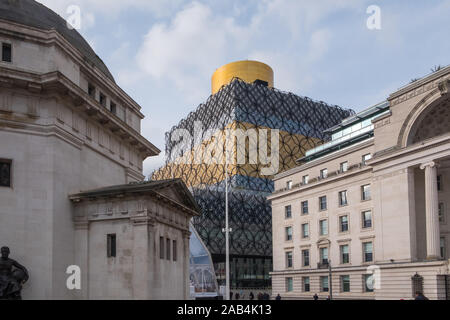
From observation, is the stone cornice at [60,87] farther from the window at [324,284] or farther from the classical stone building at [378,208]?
the window at [324,284]

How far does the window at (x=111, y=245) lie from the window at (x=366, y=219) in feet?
145

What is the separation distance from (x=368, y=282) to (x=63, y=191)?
154 feet

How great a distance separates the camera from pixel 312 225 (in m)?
76.8

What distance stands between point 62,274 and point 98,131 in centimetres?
934

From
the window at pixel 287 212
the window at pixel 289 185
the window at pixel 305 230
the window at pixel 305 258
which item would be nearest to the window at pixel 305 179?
the window at pixel 289 185

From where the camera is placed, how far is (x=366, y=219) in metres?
68.2

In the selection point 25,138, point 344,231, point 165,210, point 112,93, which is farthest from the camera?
point 344,231

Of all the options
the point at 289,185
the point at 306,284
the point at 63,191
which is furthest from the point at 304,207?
the point at 63,191

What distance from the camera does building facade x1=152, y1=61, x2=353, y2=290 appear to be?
110m

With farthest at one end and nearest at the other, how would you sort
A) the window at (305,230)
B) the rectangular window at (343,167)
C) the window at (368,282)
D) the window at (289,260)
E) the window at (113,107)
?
the window at (289,260), the window at (305,230), the rectangular window at (343,167), the window at (368,282), the window at (113,107)

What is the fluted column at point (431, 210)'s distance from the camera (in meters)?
54.8

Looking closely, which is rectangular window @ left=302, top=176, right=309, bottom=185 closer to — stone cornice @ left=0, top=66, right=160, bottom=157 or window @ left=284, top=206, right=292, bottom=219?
window @ left=284, top=206, right=292, bottom=219
